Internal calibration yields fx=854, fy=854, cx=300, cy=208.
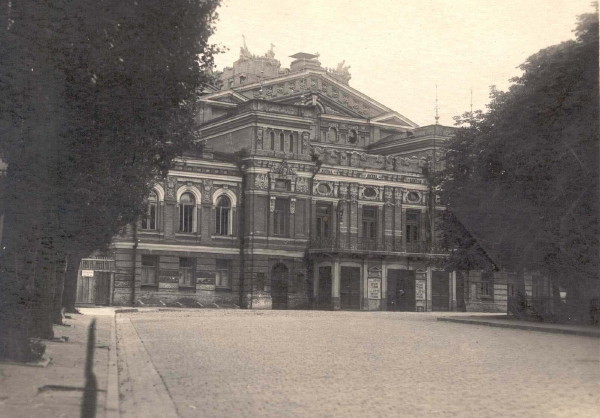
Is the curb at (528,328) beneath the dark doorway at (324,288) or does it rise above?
beneath

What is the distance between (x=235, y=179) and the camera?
5100 cm

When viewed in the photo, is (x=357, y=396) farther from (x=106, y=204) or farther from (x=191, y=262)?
(x=191, y=262)

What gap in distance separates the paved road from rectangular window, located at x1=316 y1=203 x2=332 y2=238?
102 ft

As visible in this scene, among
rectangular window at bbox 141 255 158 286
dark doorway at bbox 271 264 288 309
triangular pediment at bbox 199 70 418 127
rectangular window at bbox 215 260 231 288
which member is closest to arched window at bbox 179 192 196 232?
rectangular window at bbox 141 255 158 286

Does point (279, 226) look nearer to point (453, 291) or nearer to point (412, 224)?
point (412, 224)

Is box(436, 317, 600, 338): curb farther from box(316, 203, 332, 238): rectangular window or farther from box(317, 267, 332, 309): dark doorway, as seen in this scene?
box(316, 203, 332, 238): rectangular window

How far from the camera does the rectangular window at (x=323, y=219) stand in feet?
176

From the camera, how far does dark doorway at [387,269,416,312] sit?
53.6 m

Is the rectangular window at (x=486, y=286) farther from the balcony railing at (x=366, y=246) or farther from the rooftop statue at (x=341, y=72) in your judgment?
the rooftop statue at (x=341, y=72)

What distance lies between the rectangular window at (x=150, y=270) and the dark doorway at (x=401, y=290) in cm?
1468

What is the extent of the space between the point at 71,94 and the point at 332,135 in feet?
157

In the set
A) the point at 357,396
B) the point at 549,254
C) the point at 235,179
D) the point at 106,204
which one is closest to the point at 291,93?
the point at 235,179

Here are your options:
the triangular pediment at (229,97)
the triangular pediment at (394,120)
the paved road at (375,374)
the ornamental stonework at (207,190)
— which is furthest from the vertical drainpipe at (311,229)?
the paved road at (375,374)

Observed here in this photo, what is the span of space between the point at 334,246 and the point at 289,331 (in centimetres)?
2761
